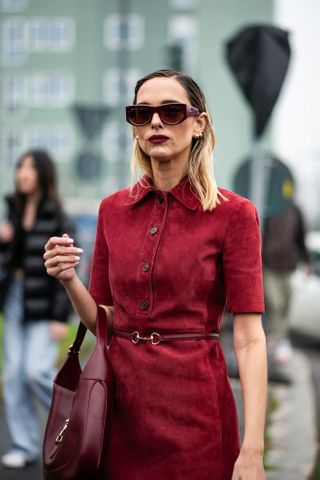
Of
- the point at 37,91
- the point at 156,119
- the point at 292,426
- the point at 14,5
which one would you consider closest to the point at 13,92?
the point at 37,91

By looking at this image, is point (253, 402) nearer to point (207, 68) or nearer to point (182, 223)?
point (182, 223)

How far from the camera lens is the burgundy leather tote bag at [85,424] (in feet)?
9.17

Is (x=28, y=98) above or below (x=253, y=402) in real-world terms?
below

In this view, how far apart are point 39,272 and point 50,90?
61.2m

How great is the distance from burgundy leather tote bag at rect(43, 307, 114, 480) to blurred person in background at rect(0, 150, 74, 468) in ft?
10.2

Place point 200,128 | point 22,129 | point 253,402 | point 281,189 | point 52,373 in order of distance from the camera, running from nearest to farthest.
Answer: point 253,402 → point 200,128 → point 52,373 → point 281,189 → point 22,129

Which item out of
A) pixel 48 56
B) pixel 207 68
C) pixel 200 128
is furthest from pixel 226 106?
pixel 200 128

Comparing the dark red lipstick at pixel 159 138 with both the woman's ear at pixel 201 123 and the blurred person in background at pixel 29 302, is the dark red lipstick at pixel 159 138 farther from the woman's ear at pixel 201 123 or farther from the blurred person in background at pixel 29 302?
the blurred person in background at pixel 29 302

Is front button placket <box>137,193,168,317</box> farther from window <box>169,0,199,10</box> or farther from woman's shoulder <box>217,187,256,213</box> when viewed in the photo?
window <box>169,0,199,10</box>

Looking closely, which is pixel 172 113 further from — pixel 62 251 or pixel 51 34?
pixel 51 34

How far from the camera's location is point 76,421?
112 inches

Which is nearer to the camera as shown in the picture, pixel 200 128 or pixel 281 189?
pixel 200 128

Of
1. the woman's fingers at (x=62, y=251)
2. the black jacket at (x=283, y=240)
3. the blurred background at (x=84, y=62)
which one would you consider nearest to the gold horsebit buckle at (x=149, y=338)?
the woman's fingers at (x=62, y=251)

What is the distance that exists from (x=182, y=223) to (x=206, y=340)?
0.33 m
